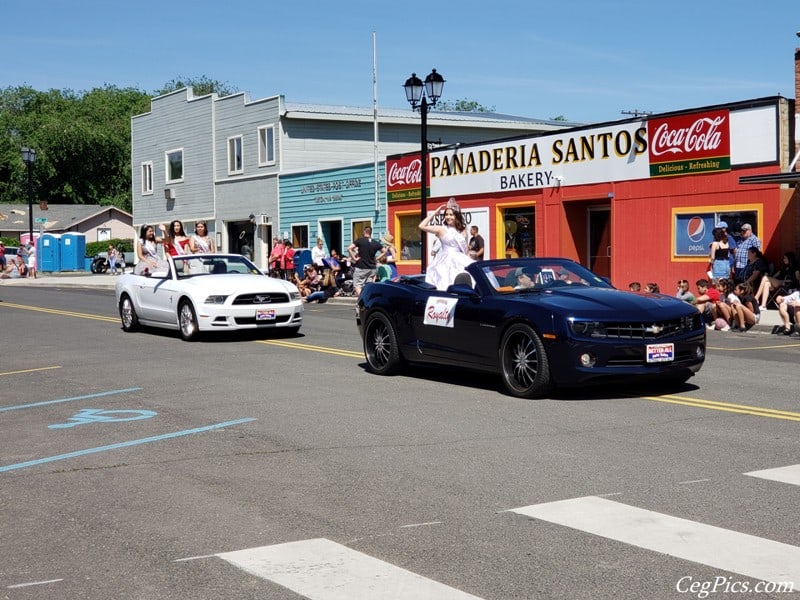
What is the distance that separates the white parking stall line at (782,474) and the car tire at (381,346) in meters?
5.75

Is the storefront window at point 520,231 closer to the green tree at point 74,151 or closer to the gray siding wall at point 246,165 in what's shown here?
the gray siding wall at point 246,165

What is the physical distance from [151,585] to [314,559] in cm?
76

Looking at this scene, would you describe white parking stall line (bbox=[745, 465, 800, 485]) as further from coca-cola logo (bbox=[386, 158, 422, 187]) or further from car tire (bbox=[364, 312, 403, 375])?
coca-cola logo (bbox=[386, 158, 422, 187])

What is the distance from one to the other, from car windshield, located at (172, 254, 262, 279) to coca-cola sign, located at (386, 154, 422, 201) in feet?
47.8

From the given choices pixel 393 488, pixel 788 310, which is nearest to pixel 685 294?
pixel 788 310

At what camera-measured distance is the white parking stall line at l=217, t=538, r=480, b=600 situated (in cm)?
454

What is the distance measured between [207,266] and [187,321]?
4.05ft

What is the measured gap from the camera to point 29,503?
6441 millimetres

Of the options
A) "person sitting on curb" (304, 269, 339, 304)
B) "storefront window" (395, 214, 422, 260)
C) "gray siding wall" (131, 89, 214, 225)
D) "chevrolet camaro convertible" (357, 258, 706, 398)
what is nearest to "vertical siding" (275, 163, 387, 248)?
"storefront window" (395, 214, 422, 260)

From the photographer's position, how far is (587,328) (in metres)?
9.75

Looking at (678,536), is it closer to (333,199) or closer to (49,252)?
(333,199)

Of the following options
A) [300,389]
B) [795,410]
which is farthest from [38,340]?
[795,410]

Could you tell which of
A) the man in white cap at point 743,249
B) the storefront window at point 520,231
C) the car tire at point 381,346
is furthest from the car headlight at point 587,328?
the storefront window at point 520,231

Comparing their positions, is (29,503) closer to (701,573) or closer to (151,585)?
(151,585)
